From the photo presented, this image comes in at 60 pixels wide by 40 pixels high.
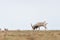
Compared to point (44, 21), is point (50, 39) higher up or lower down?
lower down

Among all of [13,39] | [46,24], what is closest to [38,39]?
[13,39]

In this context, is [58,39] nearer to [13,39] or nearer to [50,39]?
[50,39]

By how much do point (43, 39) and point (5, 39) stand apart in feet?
8.49

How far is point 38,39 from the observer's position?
16.7 metres

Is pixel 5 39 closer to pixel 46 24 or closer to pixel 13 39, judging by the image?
pixel 13 39

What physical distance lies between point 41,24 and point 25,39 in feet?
80.5

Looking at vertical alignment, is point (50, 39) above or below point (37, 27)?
below

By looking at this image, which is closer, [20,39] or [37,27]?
[20,39]

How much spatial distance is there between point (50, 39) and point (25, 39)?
1.73m

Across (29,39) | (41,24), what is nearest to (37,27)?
(41,24)

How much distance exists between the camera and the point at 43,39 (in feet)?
54.0

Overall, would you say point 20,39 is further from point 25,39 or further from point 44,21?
point 44,21

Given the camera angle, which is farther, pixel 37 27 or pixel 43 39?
pixel 37 27

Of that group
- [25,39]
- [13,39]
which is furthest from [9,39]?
[25,39]
